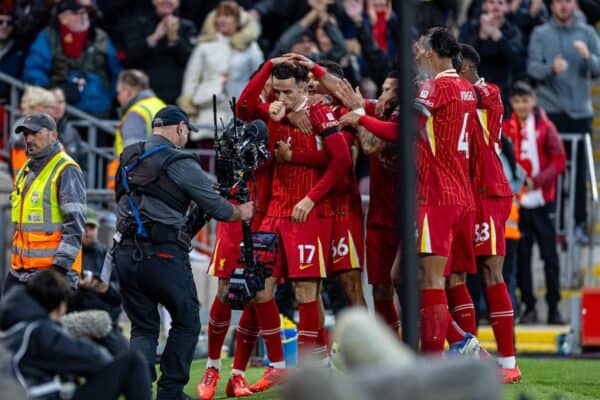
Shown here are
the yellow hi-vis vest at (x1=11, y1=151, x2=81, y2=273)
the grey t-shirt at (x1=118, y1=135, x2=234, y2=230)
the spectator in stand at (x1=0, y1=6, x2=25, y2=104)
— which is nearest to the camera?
the grey t-shirt at (x1=118, y1=135, x2=234, y2=230)

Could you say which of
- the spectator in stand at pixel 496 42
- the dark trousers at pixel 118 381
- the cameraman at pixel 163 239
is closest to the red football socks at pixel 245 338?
the cameraman at pixel 163 239

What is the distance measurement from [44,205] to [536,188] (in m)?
7.51

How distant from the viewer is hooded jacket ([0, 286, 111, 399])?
9.76m

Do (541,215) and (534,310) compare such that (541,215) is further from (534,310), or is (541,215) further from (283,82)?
(283,82)

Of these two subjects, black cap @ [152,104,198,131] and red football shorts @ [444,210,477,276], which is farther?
red football shorts @ [444,210,477,276]

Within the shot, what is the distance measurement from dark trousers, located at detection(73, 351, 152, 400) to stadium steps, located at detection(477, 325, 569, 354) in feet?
29.1

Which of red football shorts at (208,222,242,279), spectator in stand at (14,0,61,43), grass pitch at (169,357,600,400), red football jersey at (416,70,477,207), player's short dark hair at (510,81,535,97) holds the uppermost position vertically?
spectator in stand at (14,0,61,43)

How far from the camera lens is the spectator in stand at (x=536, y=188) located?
19031 mm

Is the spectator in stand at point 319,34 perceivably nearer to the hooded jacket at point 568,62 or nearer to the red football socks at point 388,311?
the hooded jacket at point 568,62

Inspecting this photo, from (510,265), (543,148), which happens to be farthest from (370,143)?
(543,148)

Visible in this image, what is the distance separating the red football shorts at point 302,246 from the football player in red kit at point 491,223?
42.7 inches

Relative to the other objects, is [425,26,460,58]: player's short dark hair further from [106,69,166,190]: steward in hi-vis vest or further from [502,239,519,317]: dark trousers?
[502,239,519,317]: dark trousers

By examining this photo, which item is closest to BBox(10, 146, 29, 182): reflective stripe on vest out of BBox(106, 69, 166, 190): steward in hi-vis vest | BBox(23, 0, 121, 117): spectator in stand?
BBox(106, 69, 166, 190): steward in hi-vis vest

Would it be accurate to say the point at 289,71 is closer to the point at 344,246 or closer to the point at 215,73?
the point at 344,246
